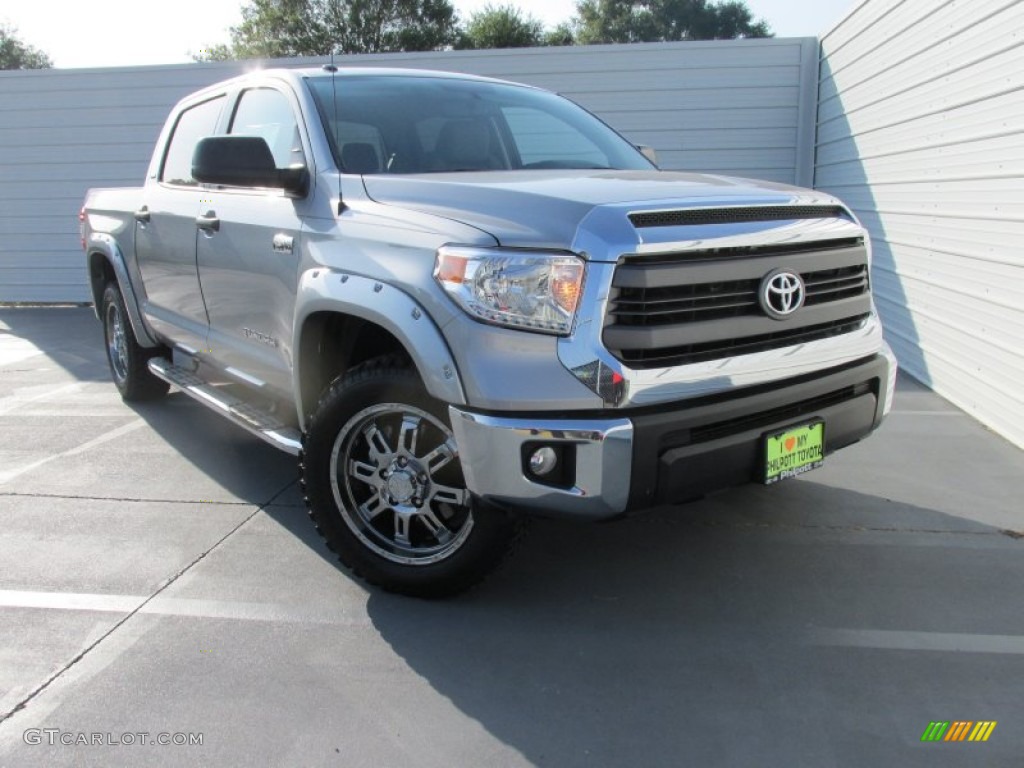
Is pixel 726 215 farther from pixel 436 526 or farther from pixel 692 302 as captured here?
pixel 436 526

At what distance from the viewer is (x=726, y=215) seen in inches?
111

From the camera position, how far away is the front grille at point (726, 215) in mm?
2658

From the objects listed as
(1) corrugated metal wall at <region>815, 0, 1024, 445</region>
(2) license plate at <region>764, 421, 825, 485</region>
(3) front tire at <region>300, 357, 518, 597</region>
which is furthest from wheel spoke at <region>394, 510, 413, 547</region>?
(1) corrugated metal wall at <region>815, 0, 1024, 445</region>

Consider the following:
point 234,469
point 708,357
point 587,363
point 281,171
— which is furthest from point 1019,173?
point 234,469

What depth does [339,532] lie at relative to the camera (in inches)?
127

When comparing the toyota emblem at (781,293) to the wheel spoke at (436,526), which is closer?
the toyota emblem at (781,293)

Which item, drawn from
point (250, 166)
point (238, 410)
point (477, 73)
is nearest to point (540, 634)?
point (238, 410)

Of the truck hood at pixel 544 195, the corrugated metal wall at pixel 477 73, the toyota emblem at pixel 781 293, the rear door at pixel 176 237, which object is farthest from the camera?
the corrugated metal wall at pixel 477 73

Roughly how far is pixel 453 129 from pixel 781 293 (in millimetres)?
1722

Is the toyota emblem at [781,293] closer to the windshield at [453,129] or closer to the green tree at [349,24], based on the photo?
the windshield at [453,129]

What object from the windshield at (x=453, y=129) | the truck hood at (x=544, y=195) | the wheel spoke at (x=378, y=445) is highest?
the windshield at (x=453, y=129)

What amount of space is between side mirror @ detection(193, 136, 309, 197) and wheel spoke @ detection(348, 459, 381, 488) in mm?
1110

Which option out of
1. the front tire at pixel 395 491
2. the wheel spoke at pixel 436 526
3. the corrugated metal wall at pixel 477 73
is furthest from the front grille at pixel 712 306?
the corrugated metal wall at pixel 477 73

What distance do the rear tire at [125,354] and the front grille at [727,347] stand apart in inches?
167
